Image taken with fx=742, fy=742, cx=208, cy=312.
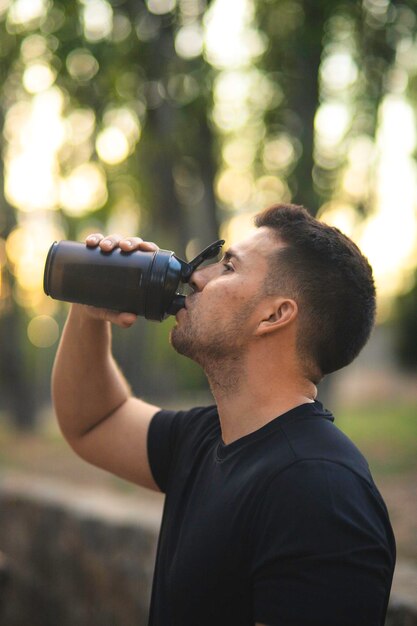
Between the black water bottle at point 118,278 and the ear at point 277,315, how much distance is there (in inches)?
9.0

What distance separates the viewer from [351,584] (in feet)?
4.62

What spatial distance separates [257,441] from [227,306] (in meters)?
0.36

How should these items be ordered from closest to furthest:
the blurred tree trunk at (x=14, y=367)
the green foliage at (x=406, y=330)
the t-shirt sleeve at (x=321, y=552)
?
Answer: the t-shirt sleeve at (x=321, y=552)
the blurred tree trunk at (x=14, y=367)
the green foliage at (x=406, y=330)

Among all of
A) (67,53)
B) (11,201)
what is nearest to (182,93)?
(67,53)

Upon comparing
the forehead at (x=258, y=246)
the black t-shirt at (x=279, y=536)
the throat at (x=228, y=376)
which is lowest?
the black t-shirt at (x=279, y=536)

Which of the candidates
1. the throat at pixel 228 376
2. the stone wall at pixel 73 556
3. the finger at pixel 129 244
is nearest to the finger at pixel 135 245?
the finger at pixel 129 244

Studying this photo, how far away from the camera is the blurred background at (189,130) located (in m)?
6.07

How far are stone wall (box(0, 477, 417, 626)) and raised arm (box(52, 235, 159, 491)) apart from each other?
149 centimetres

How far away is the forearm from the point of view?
235 centimetres

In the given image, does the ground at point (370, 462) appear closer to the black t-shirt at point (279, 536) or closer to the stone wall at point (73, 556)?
the stone wall at point (73, 556)

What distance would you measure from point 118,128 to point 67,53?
144cm

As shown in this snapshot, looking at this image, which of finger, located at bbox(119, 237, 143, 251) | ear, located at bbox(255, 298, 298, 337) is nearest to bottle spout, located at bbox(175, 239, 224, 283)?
finger, located at bbox(119, 237, 143, 251)

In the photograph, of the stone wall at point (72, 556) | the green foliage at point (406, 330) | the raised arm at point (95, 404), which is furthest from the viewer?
the green foliage at point (406, 330)

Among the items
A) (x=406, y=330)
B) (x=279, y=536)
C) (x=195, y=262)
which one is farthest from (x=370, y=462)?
(x=406, y=330)
